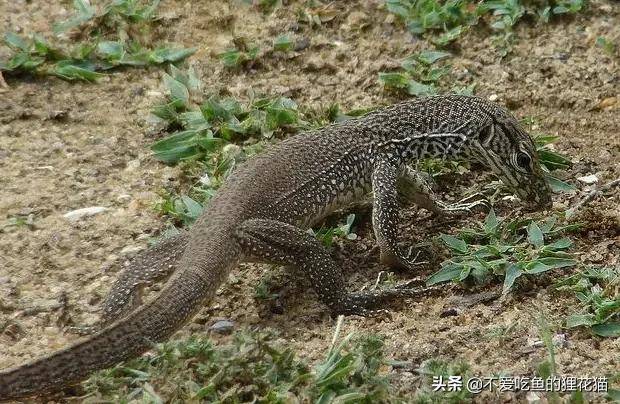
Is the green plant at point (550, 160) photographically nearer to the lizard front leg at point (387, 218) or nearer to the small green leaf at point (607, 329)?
the lizard front leg at point (387, 218)

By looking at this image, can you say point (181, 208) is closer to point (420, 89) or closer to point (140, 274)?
point (140, 274)

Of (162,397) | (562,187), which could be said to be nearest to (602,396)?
(162,397)

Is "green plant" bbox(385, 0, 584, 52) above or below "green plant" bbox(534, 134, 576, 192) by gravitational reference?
above

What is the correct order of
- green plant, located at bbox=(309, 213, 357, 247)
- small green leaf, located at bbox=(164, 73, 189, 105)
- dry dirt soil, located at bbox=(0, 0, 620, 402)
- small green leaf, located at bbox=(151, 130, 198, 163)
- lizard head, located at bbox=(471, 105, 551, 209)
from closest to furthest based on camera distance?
dry dirt soil, located at bbox=(0, 0, 620, 402) < green plant, located at bbox=(309, 213, 357, 247) < lizard head, located at bbox=(471, 105, 551, 209) < small green leaf, located at bbox=(151, 130, 198, 163) < small green leaf, located at bbox=(164, 73, 189, 105)

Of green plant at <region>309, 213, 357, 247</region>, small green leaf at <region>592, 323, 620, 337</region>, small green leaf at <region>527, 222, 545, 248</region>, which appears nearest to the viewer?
small green leaf at <region>592, 323, 620, 337</region>

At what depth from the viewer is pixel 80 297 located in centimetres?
710

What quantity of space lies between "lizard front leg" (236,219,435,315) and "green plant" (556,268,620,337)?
49.1 inches

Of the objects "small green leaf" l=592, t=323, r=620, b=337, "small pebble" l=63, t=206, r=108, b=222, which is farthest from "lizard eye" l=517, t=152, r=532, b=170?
"small pebble" l=63, t=206, r=108, b=222

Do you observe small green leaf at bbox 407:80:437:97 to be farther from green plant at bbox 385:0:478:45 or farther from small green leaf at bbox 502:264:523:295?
small green leaf at bbox 502:264:523:295

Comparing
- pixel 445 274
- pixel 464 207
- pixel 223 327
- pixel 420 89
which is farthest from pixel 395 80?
pixel 223 327

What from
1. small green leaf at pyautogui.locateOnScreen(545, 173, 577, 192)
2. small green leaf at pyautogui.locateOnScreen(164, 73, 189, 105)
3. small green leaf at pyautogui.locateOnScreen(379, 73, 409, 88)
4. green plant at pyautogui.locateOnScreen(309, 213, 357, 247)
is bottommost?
small green leaf at pyautogui.locateOnScreen(545, 173, 577, 192)

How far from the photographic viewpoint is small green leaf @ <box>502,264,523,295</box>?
6.81m

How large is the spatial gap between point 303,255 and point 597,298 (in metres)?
1.77

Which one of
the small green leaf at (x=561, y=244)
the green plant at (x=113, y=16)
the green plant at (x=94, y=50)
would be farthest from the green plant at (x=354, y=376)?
the green plant at (x=113, y=16)
